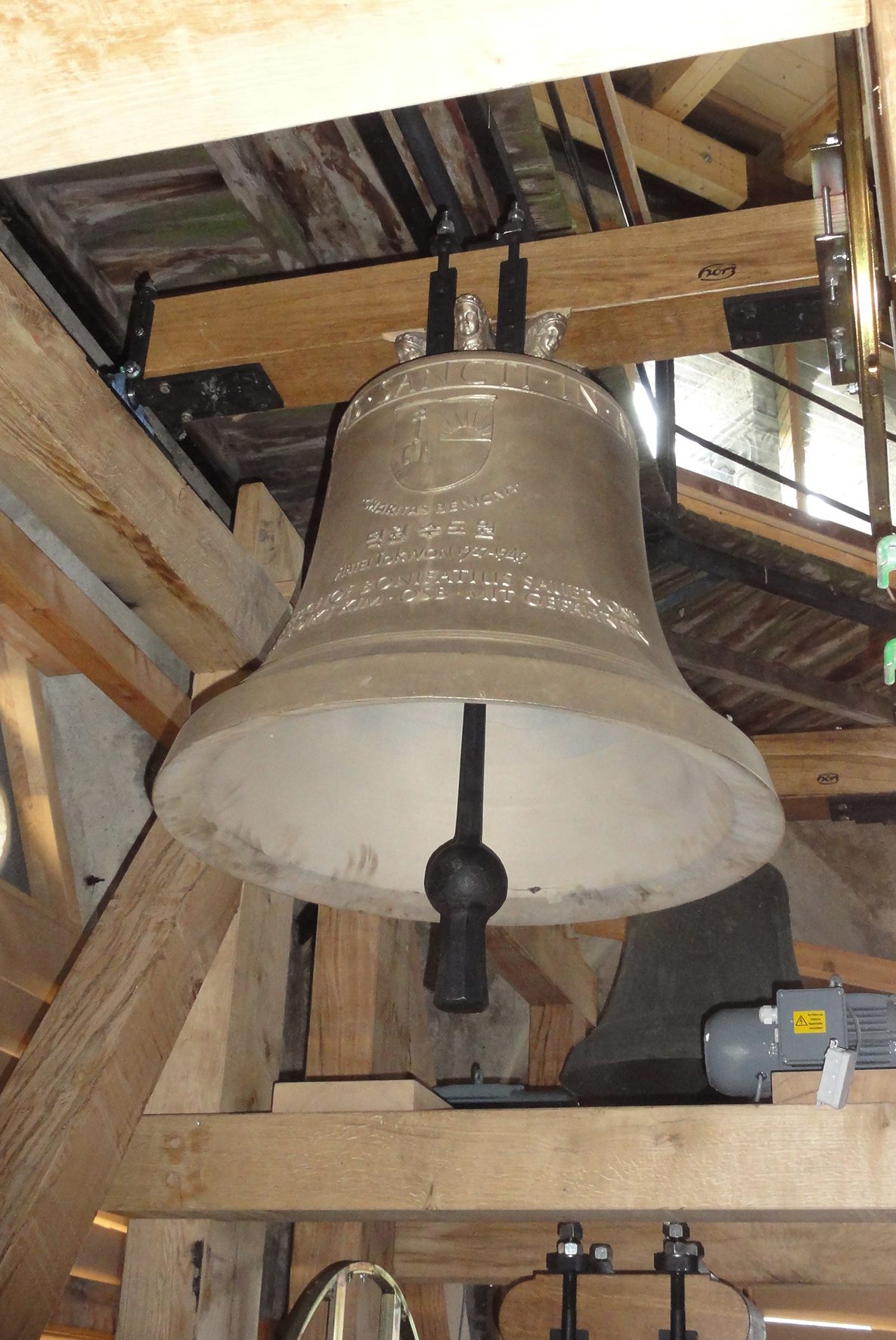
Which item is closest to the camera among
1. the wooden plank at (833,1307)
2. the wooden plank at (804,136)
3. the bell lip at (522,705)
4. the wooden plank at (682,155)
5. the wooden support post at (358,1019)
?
the bell lip at (522,705)

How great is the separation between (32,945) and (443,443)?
3.81ft

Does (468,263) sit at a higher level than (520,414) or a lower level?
higher

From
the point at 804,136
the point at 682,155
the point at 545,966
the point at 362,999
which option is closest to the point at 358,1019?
the point at 362,999

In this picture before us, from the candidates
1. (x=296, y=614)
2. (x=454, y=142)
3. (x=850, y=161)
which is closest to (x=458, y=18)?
(x=850, y=161)

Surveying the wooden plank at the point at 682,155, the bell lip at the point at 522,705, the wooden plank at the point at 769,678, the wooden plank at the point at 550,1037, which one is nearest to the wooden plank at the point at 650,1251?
the bell lip at the point at 522,705

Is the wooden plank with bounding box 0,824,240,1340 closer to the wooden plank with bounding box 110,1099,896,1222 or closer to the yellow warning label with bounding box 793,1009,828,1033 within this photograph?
the wooden plank with bounding box 110,1099,896,1222

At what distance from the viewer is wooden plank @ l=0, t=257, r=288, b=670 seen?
4.93 ft

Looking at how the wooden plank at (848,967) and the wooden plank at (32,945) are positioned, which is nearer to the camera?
the wooden plank at (32,945)

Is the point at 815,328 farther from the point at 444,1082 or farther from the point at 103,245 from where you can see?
the point at 444,1082

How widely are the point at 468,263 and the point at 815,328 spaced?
1.45ft

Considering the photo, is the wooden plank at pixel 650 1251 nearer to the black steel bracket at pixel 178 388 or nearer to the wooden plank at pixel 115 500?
the wooden plank at pixel 115 500

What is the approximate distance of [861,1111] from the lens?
1.54 meters

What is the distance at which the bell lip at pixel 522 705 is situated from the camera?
112cm

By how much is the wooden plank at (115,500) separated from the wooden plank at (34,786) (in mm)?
363
